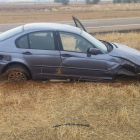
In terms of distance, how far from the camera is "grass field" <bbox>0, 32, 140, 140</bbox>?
323 centimetres

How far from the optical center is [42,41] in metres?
5.04

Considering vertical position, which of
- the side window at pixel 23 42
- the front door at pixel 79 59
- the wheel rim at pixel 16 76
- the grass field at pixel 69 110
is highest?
the side window at pixel 23 42

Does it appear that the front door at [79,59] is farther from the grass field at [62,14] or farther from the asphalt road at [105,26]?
the grass field at [62,14]

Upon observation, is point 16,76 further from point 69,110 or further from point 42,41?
point 69,110

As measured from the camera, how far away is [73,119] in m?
3.62

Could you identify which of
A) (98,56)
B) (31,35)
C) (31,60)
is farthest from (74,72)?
(31,35)

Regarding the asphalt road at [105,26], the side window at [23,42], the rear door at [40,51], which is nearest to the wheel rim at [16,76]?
the rear door at [40,51]

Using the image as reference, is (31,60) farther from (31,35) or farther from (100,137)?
(100,137)

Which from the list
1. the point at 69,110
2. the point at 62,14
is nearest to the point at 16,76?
the point at 69,110

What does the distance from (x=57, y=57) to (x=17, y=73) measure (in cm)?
106

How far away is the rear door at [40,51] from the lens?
494 cm

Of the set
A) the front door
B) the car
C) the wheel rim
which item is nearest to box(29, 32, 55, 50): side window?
the car

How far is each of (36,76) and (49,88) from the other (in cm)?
49

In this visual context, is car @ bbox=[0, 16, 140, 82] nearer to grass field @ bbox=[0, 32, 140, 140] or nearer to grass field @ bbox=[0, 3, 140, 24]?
grass field @ bbox=[0, 32, 140, 140]
